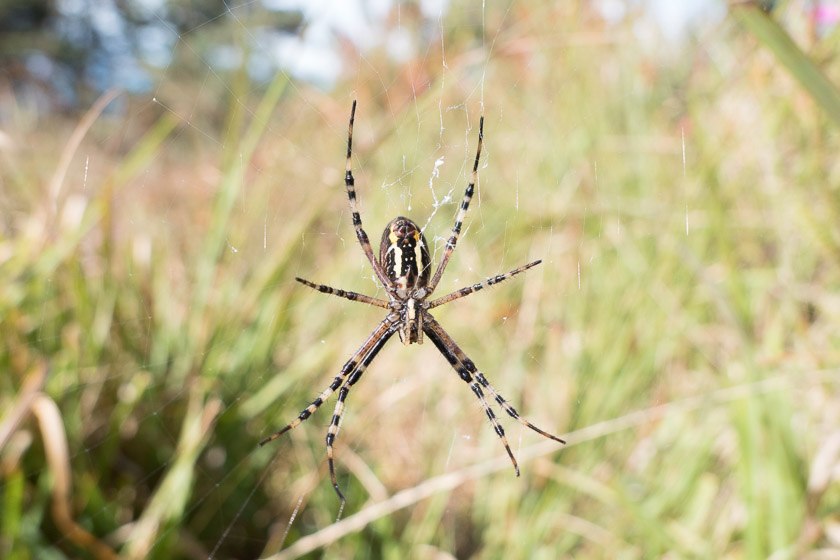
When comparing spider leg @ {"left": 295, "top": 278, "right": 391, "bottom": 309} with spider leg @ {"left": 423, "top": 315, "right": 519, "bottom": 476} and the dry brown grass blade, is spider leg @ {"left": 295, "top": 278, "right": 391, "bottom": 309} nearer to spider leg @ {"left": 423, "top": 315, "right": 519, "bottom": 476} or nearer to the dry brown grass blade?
spider leg @ {"left": 423, "top": 315, "right": 519, "bottom": 476}

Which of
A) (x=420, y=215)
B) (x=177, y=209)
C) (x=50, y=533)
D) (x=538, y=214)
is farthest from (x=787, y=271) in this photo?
(x=177, y=209)

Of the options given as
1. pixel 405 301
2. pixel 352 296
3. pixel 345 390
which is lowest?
pixel 345 390

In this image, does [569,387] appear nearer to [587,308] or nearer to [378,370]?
[587,308]

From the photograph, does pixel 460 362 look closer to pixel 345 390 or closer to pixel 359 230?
pixel 345 390

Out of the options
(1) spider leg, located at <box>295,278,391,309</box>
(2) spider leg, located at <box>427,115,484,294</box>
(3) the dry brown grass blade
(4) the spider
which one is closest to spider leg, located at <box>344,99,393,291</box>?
(4) the spider

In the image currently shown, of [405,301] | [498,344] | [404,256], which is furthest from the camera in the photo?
[498,344]

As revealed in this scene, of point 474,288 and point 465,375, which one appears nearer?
point 474,288

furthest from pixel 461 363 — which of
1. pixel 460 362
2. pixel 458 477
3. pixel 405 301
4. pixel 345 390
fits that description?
pixel 458 477
